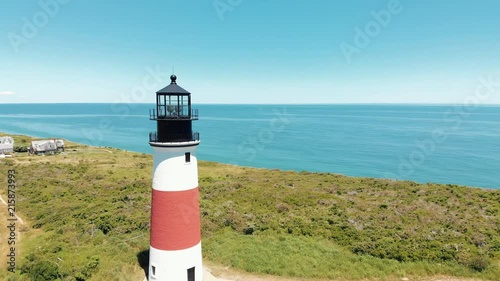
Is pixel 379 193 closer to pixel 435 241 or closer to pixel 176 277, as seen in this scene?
pixel 435 241

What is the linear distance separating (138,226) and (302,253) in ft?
34.2

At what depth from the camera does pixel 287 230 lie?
18.4 metres

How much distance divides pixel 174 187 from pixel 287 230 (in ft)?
32.9

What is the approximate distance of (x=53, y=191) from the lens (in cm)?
2736

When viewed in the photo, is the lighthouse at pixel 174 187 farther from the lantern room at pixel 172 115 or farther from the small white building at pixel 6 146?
the small white building at pixel 6 146

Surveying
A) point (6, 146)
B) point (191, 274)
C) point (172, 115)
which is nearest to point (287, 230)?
point (191, 274)

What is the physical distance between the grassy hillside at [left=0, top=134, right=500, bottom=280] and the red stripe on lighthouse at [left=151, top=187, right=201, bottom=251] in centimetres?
398

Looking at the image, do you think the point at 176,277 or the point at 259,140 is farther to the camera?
the point at 259,140

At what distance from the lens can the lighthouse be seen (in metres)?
10.6

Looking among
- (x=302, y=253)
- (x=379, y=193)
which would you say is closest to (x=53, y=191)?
(x=302, y=253)

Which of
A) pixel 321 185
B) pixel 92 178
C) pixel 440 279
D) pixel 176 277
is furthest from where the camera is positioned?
pixel 92 178

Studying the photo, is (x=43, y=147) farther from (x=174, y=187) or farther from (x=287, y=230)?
(x=174, y=187)

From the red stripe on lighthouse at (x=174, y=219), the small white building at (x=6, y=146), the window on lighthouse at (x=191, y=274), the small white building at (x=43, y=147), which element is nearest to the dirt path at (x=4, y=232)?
the red stripe on lighthouse at (x=174, y=219)

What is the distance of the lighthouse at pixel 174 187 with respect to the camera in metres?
10.6
